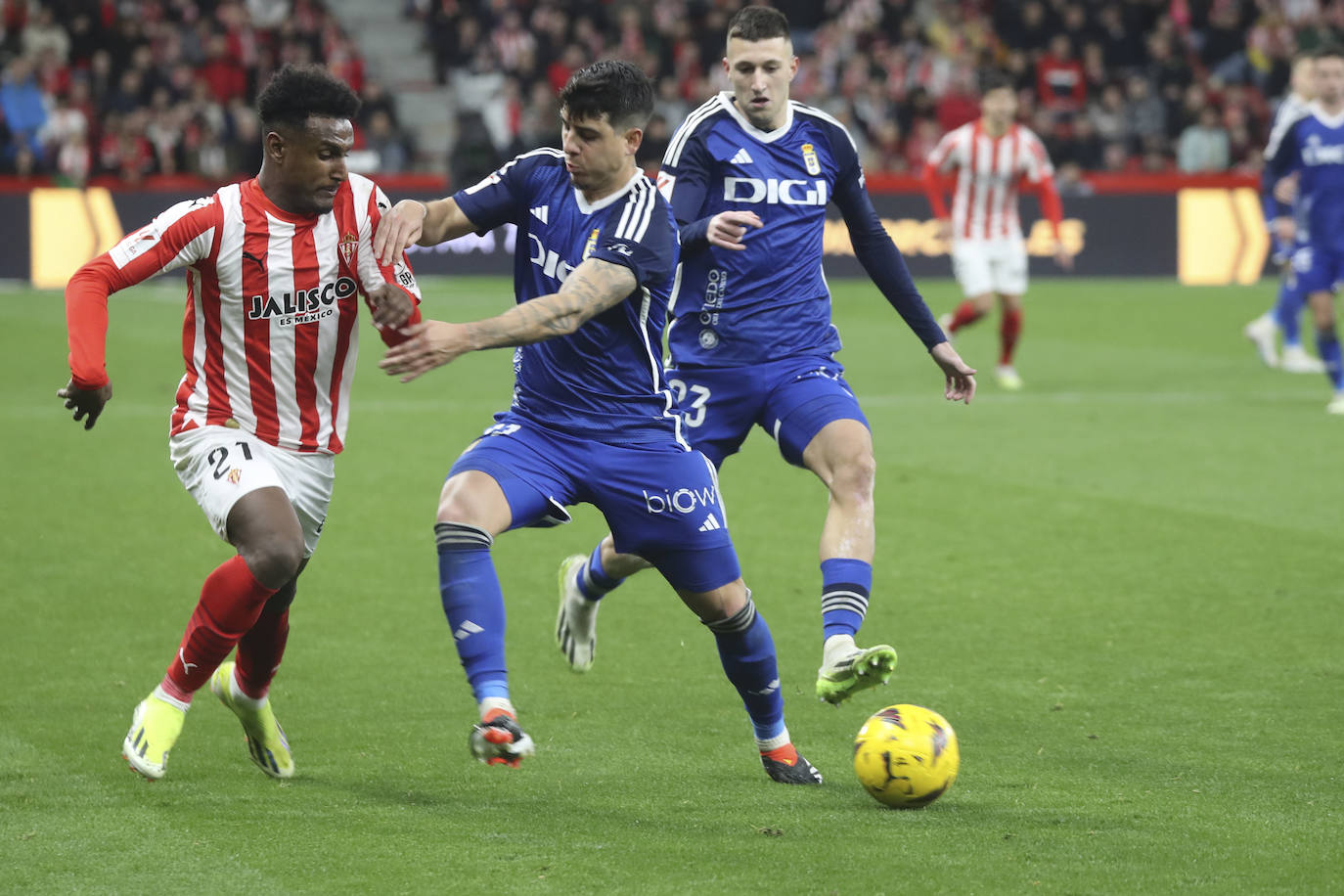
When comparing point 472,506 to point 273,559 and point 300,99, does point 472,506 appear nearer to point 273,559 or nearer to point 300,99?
point 273,559

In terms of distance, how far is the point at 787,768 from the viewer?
17.2 ft

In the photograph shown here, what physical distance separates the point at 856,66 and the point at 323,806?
2165 centimetres

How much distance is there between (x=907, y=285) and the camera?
642 centimetres

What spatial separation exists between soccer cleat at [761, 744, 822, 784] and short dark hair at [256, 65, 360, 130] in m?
2.20

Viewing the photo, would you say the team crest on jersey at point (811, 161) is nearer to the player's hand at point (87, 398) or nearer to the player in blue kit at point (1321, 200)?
the player's hand at point (87, 398)

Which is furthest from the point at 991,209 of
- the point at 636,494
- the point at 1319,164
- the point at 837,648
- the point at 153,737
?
the point at 153,737

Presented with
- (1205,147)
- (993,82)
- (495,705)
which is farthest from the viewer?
(1205,147)

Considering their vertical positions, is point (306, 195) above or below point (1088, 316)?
above

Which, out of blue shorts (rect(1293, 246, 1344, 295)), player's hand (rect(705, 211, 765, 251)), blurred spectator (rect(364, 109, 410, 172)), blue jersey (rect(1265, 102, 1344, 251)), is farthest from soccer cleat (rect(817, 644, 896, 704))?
blurred spectator (rect(364, 109, 410, 172))

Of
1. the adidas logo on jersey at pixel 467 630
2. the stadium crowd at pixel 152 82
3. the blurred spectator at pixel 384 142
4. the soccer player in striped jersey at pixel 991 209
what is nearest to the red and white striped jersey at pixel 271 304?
the adidas logo on jersey at pixel 467 630

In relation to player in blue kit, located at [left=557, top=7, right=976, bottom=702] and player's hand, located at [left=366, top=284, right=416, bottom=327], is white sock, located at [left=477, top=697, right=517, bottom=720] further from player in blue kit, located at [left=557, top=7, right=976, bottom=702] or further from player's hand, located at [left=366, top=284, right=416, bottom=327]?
player in blue kit, located at [left=557, top=7, right=976, bottom=702]

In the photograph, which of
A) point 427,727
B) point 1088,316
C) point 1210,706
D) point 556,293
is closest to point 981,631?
point 1210,706

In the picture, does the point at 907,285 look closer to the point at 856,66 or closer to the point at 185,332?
the point at 185,332

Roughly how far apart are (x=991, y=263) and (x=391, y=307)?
10586mm
